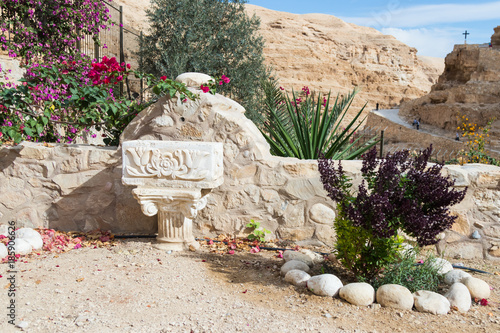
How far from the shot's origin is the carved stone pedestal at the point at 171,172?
8.62 feet

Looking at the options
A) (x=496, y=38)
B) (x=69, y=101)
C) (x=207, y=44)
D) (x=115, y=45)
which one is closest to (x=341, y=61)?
(x=496, y=38)

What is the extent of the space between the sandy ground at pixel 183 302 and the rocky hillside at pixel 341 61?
22875 millimetres

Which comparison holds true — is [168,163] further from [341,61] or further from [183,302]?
[341,61]

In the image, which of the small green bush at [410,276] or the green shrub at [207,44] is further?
the green shrub at [207,44]

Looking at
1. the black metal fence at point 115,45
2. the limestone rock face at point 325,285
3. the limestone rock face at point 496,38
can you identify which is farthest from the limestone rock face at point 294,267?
the limestone rock face at point 496,38

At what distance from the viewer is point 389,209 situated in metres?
2.01

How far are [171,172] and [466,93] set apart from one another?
1780 cm

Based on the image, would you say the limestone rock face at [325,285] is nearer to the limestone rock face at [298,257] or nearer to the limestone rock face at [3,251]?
the limestone rock face at [298,257]

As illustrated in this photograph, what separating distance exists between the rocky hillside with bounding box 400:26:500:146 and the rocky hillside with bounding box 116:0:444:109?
643 centimetres

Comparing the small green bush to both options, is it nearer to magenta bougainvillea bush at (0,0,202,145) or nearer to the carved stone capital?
the carved stone capital

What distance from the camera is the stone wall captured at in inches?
116

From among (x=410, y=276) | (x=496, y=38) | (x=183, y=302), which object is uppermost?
(x=496, y=38)

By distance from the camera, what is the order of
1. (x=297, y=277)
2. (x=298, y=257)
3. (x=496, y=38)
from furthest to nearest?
1. (x=496, y=38)
2. (x=298, y=257)
3. (x=297, y=277)

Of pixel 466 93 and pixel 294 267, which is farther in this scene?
pixel 466 93
